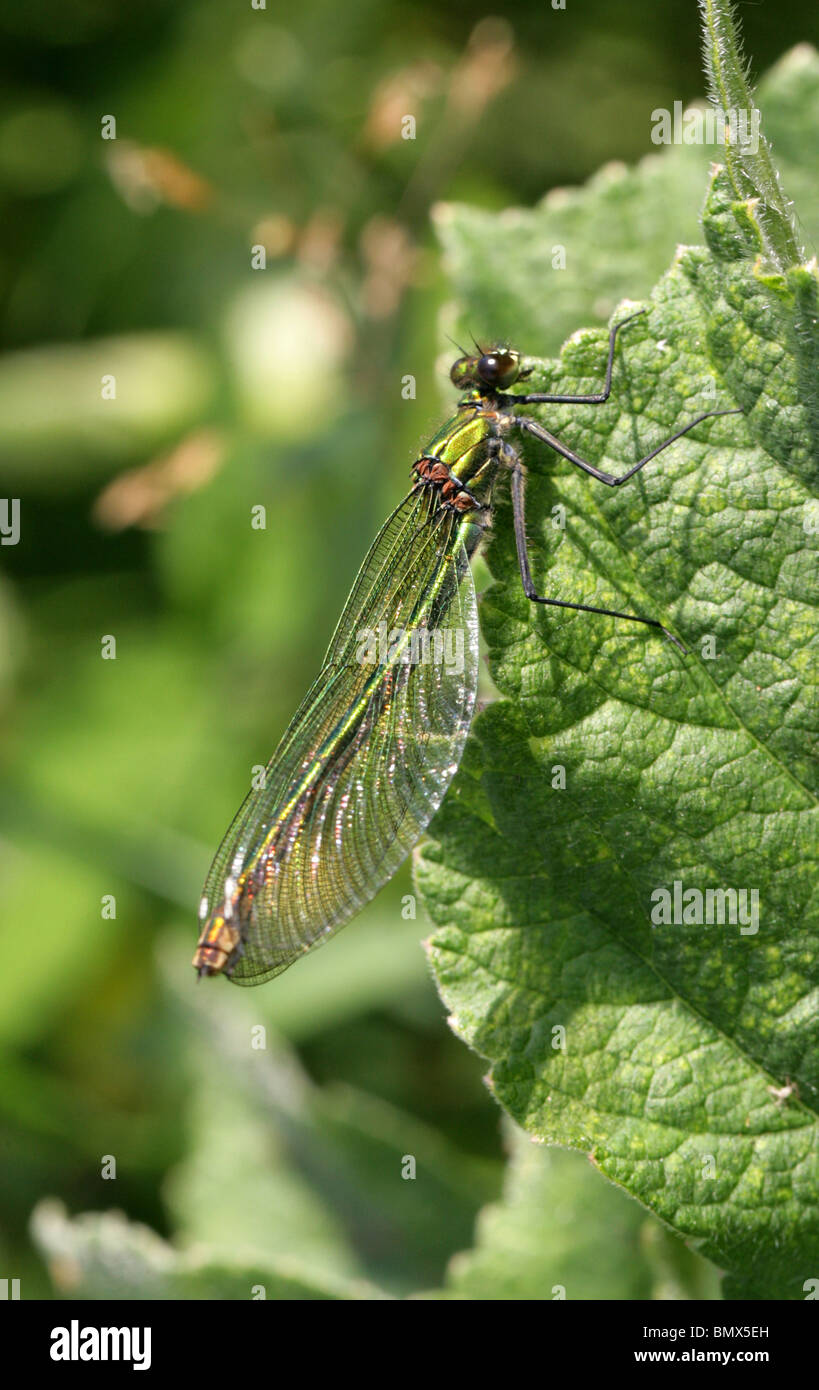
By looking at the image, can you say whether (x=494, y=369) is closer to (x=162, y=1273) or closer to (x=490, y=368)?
(x=490, y=368)

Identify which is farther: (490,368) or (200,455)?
(200,455)

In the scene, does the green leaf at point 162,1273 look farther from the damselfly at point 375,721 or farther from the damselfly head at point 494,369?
the damselfly head at point 494,369

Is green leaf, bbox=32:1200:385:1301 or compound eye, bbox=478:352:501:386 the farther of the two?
compound eye, bbox=478:352:501:386

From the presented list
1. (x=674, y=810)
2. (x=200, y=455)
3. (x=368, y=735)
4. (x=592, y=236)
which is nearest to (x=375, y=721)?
(x=368, y=735)

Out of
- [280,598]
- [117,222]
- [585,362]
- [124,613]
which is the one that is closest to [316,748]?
[585,362]

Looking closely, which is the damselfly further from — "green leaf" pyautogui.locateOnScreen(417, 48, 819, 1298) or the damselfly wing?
"green leaf" pyautogui.locateOnScreen(417, 48, 819, 1298)

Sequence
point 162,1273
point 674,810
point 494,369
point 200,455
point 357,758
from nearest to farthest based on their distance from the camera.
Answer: point 674,810 → point 162,1273 → point 494,369 → point 357,758 → point 200,455

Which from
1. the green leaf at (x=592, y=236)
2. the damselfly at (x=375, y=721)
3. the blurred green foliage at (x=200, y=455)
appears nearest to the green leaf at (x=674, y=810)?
the damselfly at (x=375, y=721)

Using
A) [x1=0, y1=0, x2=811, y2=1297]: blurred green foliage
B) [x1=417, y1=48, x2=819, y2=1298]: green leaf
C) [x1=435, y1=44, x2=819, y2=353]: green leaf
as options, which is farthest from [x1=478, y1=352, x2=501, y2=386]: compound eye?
[x1=0, y1=0, x2=811, y2=1297]: blurred green foliage
